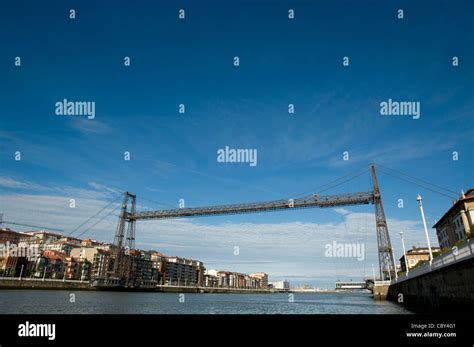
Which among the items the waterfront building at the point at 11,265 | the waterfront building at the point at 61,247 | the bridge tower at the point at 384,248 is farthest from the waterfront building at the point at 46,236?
the bridge tower at the point at 384,248

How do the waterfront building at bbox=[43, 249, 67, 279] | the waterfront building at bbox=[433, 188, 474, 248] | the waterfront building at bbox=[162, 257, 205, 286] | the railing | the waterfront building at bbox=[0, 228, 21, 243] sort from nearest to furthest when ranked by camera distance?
the railing, the waterfront building at bbox=[433, 188, 474, 248], the waterfront building at bbox=[43, 249, 67, 279], the waterfront building at bbox=[0, 228, 21, 243], the waterfront building at bbox=[162, 257, 205, 286]

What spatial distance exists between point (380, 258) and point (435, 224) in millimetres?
23545

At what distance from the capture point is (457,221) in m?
48.4

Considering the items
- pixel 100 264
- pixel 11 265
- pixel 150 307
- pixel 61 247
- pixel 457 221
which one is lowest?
pixel 150 307

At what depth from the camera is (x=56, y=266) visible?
85.5 metres

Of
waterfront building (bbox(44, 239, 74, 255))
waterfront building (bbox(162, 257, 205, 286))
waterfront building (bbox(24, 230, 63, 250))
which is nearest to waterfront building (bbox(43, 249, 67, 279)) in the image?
waterfront building (bbox(44, 239, 74, 255))

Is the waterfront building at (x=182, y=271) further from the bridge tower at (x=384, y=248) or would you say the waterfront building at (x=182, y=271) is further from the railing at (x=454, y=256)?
the railing at (x=454, y=256)

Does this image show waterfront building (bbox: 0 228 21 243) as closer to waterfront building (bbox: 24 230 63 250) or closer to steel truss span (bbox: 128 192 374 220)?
waterfront building (bbox: 24 230 63 250)

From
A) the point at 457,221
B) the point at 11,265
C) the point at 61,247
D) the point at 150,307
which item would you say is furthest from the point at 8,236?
the point at 457,221

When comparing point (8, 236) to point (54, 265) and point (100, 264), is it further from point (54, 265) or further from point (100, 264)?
point (100, 264)

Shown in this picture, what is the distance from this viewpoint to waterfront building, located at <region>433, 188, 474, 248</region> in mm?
43469

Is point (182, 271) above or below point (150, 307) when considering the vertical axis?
below
